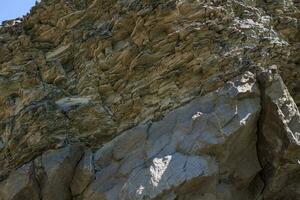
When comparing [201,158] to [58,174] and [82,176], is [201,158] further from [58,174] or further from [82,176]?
[58,174]

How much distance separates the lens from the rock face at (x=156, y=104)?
16.4m

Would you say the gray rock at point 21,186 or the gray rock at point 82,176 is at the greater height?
the gray rock at point 21,186

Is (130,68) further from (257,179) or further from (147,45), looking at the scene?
(257,179)

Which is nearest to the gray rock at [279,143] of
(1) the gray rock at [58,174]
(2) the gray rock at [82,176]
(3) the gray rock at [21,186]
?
(2) the gray rock at [82,176]

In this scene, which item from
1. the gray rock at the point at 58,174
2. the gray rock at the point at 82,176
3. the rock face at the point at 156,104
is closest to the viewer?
the rock face at the point at 156,104

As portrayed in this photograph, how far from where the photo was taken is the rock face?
16.4 metres

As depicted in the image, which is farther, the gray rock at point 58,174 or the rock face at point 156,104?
the gray rock at point 58,174

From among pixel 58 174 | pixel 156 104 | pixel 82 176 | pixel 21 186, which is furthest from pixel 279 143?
pixel 21 186

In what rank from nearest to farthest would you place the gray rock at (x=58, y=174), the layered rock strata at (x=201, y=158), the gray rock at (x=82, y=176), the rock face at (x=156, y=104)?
the layered rock strata at (x=201, y=158)
the rock face at (x=156, y=104)
the gray rock at (x=82, y=176)
the gray rock at (x=58, y=174)

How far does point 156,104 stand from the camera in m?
19.0

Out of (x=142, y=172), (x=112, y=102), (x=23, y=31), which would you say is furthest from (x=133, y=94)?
(x=23, y=31)

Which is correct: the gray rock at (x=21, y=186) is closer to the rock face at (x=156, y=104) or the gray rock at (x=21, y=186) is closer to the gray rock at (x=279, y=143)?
the rock face at (x=156, y=104)

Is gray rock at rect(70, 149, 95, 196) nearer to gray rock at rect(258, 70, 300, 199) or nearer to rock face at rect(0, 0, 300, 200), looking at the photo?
rock face at rect(0, 0, 300, 200)

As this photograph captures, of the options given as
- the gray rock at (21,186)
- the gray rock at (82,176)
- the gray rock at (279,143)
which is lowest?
the gray rock at (279,143)
